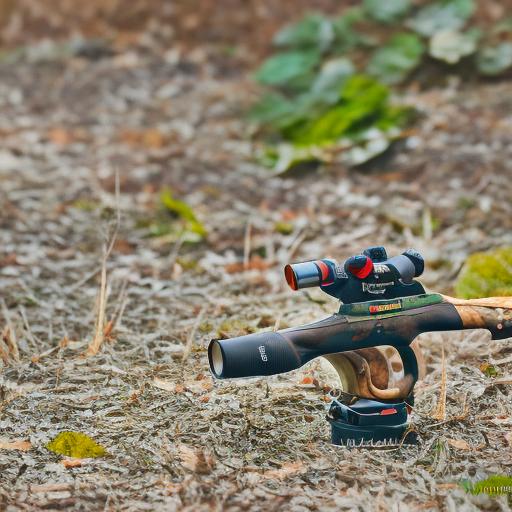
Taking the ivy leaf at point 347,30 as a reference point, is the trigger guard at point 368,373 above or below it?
below

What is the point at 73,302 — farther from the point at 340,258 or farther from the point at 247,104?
the point at 247,104

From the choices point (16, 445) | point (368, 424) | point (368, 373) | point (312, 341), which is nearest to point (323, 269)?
point (312, 341)

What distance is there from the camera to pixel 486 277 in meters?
3.35

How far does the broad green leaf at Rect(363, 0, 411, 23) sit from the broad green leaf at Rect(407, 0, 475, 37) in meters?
0.13

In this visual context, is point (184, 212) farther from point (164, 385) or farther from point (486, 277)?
point (164, 385)

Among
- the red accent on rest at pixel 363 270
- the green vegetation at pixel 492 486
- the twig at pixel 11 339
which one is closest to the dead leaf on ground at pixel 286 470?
the green vegetation at pixel 492 486

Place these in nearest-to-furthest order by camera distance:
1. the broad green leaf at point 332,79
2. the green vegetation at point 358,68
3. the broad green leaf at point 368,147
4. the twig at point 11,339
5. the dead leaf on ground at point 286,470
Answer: the dead leaf on ground at point 286,470 < the twig at point 11,339 < the broad green leaf at point 368,147 < the green vegetation at point 358,68 < the broad green leaf at point 332,79

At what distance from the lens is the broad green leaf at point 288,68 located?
6012mm

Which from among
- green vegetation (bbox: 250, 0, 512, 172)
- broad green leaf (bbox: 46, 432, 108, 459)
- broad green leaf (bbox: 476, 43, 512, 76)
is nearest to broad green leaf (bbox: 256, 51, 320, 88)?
green vegetation (bbox: 250, 0, 512, 172)

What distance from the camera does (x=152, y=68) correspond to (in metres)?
6.71

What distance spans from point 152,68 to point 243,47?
77 centimetres

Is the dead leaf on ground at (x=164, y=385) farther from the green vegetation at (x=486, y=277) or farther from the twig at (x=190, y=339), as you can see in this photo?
the green vegetation at (x=486, y=277)

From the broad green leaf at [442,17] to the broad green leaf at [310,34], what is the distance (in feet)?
2.00

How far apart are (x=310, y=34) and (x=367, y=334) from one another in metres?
4.46
